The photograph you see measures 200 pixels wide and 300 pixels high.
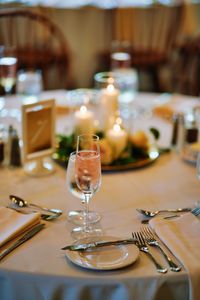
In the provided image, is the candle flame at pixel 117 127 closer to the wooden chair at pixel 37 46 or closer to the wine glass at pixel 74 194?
the wine glass at pixel 74 194

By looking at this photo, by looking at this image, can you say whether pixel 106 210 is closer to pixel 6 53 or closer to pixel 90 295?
pixel 90 295

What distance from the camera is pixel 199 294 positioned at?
102cm

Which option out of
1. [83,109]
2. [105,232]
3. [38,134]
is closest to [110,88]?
[83,109]

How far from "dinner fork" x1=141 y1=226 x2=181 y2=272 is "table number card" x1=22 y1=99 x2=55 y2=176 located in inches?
19.7

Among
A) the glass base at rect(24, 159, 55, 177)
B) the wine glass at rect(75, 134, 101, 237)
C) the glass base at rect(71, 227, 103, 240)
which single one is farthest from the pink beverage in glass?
the glass base at rect(24, 159, 55, 177)

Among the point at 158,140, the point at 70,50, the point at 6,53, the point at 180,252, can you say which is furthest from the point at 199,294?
the point at 70,50

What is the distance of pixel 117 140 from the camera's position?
166cm

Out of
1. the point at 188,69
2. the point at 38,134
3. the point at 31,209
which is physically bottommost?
the point at 188,69

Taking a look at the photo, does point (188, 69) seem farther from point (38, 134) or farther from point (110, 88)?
point (38, 134)

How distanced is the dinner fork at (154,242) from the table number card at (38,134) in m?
0.50

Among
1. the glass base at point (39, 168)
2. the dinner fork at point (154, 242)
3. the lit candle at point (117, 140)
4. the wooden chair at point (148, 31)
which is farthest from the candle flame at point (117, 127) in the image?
the wooden chair at point (148, 31)

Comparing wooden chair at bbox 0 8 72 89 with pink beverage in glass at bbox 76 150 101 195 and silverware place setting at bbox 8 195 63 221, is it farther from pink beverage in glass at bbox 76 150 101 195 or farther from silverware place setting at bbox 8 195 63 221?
pink beverage in glass at bbox 76 150 101 195

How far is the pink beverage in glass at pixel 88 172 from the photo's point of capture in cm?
118

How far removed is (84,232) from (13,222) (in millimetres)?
180
